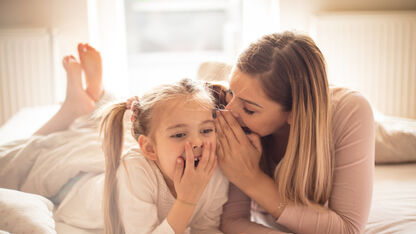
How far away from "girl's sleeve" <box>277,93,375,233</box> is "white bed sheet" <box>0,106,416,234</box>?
0.46 feet

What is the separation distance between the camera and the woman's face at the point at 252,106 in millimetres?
1008

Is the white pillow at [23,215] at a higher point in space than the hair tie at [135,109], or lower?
lower

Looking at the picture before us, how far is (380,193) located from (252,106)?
62 centimetres

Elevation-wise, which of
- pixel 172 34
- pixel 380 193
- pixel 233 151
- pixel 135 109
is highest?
pixel 172 34

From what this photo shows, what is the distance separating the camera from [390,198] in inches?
49.6

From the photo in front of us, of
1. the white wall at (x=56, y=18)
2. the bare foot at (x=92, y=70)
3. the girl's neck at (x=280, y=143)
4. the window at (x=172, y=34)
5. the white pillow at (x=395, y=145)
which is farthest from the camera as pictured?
the window at (x=172, y=34)

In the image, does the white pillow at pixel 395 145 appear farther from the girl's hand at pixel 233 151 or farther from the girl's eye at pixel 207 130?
the girl's eye at pixel 207 130

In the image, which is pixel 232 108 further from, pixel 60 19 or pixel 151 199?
pixel 60 19

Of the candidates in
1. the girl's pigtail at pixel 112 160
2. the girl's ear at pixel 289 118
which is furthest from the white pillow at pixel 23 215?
the girl's ear at pixel 289 118

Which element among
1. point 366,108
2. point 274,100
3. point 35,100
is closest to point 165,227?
point 274,100

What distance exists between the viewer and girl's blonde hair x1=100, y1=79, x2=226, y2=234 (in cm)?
101

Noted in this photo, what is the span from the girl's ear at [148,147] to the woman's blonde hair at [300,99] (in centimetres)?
31

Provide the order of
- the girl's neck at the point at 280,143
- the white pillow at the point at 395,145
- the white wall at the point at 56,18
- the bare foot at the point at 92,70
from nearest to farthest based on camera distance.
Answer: the girl's neck at the point at 280,143 < the white pillow at the point at 395,145 < the bare foot at the point at 92,70 < the white wall at the point at 56,18

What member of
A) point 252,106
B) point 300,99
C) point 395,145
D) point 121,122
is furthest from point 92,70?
point 395,145
